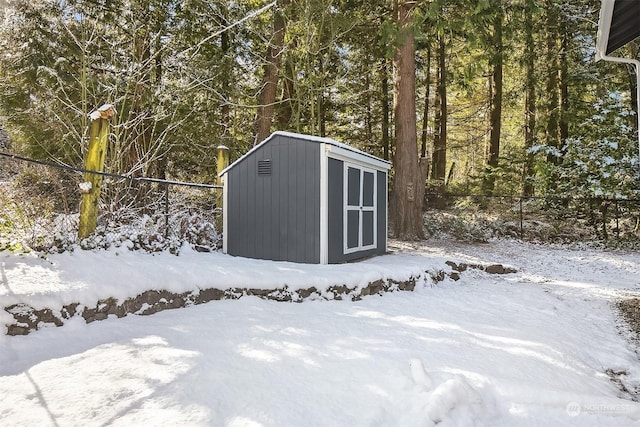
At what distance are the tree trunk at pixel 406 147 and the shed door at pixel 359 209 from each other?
6.83 ft

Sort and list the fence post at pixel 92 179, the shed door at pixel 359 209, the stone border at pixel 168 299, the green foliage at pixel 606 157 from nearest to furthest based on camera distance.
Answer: the stone border at pixel 168 299
the fence post at pixel 92 179
the shed door at pixel 359 209
the green foliage at pixel 606 157

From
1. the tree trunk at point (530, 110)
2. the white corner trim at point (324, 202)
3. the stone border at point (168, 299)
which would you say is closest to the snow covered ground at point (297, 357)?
the stone border at point (168, 299)

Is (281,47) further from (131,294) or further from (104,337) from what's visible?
(104,337)

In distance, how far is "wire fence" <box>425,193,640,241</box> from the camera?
9.98 m

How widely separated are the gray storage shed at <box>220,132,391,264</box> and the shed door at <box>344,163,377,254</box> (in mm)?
16

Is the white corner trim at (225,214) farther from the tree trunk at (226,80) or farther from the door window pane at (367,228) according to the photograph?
the tree trunk at (226,80)

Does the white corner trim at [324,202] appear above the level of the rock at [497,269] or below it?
above

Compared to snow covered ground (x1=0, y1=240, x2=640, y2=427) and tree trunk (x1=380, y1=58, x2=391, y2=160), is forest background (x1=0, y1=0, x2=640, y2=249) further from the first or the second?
snow covered ground (x1=0, y1=240, x2=640, y2=427)

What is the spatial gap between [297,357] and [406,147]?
6.92m

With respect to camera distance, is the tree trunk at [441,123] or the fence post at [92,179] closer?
the fence post at [92,179]

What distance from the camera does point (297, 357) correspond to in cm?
284

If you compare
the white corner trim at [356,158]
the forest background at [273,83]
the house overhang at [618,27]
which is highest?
the forest background at [273,83]

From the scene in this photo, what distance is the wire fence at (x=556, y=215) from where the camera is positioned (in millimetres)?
9977

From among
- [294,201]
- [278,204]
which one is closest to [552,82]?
[294,201]
